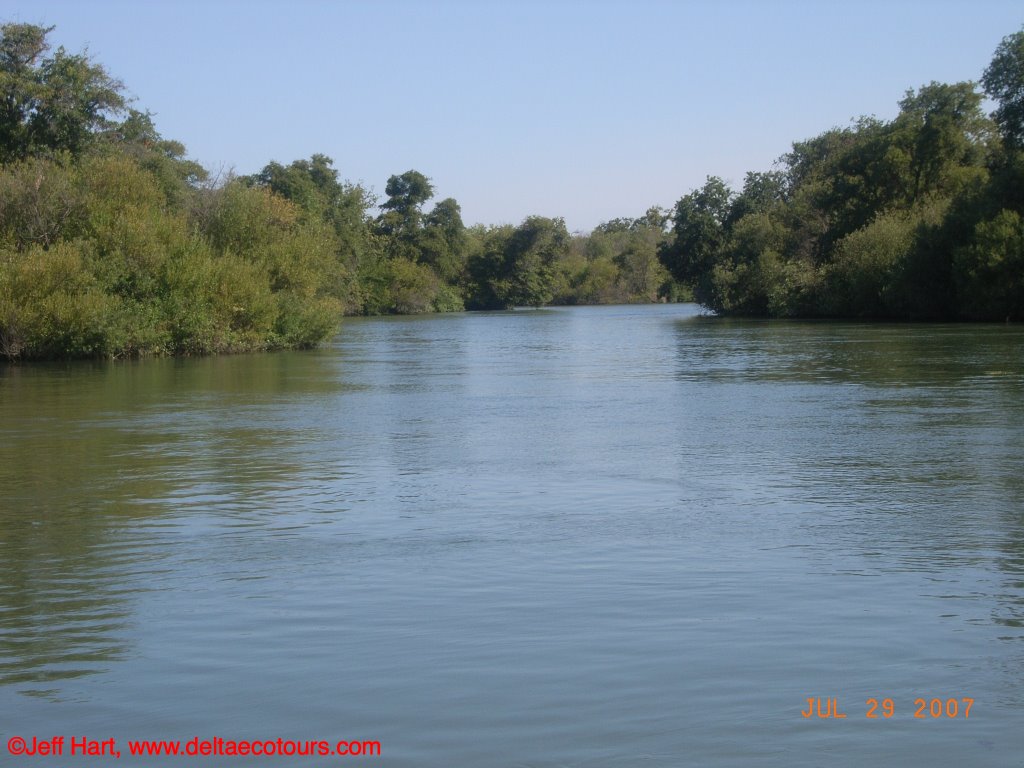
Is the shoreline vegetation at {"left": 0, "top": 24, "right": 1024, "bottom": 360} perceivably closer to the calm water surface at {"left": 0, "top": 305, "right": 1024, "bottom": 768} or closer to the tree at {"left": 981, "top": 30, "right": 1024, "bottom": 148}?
the tree at {"left": 981, "top": 30, "right": 1024, "bottom": 148}

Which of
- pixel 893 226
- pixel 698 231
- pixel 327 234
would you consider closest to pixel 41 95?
pixel 327 234

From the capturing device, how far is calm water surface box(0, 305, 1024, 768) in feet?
19.7

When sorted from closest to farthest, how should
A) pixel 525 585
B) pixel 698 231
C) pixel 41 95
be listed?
pixel 525 585
pixel 41 95
pixel 698 231

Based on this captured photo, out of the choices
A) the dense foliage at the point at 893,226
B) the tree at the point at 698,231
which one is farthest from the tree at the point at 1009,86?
the tree at the point at 698,231

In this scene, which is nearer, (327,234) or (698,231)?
(327,234)

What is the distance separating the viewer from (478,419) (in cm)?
2169

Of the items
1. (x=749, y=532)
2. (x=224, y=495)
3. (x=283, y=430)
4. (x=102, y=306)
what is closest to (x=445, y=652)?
(x=749, y=532)

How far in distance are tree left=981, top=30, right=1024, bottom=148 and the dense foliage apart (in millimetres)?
83

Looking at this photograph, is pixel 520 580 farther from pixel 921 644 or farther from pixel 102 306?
pixel 102 306

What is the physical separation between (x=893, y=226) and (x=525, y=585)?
2595 inches

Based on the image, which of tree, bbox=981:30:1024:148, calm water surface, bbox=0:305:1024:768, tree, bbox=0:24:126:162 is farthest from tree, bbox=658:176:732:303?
calm water surface, bbox=0:305:1024:768

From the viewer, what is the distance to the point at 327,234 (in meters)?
70.7

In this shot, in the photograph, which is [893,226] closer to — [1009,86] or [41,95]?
[1009,86]

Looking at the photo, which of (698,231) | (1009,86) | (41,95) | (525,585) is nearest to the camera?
(525,585)
